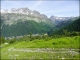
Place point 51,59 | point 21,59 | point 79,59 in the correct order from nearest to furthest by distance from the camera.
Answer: point 79,59
point 51,59
point 21,59

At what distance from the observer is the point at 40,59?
47625 millimetres

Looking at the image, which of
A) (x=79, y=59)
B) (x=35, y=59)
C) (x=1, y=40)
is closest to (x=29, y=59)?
(x=35, y=59)

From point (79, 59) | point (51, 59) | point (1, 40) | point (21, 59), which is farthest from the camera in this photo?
point (1, 40)

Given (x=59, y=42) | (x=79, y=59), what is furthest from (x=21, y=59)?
(x=59, y=42)

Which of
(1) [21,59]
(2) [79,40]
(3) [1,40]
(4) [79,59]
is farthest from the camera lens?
(3) [1,40]

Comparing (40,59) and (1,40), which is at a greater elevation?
(40,59)

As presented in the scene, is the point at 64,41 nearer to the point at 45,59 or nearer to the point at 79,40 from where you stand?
the point at 79,40

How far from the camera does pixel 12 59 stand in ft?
167

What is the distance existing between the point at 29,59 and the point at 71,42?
121 ft

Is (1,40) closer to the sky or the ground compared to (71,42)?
closer to the ground

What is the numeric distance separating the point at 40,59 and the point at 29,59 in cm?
358

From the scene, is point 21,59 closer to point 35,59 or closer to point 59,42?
point 35,59

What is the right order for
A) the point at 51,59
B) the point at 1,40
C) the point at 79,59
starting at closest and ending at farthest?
the point at 79,59
the point at 51,59
the point at 1,40

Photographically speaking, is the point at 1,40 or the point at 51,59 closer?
the point at 51,59
